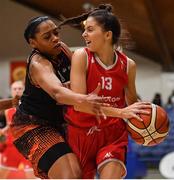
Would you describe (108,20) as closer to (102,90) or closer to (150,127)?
(102,90)

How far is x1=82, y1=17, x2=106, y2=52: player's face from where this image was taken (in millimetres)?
3367

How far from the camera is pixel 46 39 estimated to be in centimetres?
Result: 355

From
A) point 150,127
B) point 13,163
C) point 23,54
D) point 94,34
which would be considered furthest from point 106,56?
point 23,54

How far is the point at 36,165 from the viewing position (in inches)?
139

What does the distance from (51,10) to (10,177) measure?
5.56 m

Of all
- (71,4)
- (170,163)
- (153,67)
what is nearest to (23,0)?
(71,4)

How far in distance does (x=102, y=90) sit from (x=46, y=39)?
0.53m

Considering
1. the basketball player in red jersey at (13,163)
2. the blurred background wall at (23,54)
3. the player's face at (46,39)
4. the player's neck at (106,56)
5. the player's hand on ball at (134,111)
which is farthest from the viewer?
the blurred background wall at (23,54)

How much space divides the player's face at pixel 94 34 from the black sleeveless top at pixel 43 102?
0.32 meters

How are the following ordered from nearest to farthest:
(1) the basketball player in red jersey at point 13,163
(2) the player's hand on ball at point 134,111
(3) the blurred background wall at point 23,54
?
(2) the player's hand on ball at point 134,111
(1) the basketball player in red jersey at point 13,163
(3) the blurred background wall at point 23,54

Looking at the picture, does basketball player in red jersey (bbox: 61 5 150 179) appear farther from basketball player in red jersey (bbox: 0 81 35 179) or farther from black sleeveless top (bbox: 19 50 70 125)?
basketball player in red jersey (bbox: 0 81 35 179)

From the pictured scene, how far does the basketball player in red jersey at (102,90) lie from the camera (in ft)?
11.0

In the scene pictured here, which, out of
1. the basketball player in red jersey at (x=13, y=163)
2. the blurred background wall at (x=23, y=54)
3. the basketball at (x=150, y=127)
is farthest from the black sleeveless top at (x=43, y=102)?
the blurred background wall at (x=23, y=54)

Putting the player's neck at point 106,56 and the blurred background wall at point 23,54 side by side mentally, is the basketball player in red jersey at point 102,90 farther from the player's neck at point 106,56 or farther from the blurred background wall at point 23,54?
Result: the blurred background wall at point 23,54
